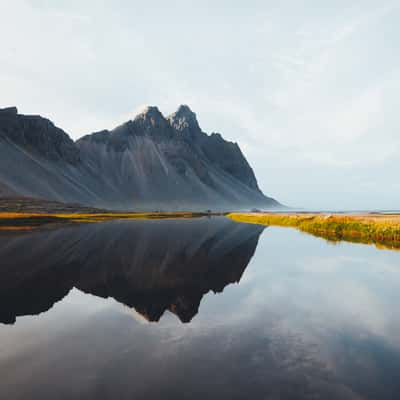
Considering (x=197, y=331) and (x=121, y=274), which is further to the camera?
(x=121, y=274)

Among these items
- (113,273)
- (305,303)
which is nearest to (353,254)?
(305,303)

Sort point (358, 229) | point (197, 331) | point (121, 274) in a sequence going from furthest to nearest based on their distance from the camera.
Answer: point (358, 229) < point (121, 274) < point (197, 331)

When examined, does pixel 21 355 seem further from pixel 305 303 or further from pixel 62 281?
pixel 305 303

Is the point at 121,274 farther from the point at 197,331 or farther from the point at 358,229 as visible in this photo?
the point at 358,229

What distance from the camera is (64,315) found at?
12.3 meters

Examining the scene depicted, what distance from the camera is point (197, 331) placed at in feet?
35.3

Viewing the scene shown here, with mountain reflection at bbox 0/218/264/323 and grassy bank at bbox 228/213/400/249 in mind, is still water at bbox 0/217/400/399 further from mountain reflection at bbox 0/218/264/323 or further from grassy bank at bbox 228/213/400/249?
grassy bank at bbox 228/213/400/249

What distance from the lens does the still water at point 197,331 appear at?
23.7 feet

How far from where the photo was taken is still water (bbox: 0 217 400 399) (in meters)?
7.23

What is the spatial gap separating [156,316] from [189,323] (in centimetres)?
159

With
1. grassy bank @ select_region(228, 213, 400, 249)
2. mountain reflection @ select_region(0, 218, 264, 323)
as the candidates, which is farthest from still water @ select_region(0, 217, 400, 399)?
grassy bank @ select_region(228, 213, 400, 249)

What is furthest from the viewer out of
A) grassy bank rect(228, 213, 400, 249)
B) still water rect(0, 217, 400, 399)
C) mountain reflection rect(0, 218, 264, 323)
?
grassy bank rect(228, 213, 400, 249)

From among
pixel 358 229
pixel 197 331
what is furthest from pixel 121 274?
pixel 358 229

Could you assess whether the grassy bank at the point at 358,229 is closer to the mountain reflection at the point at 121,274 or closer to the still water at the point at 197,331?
the still water at the point at 197,331
